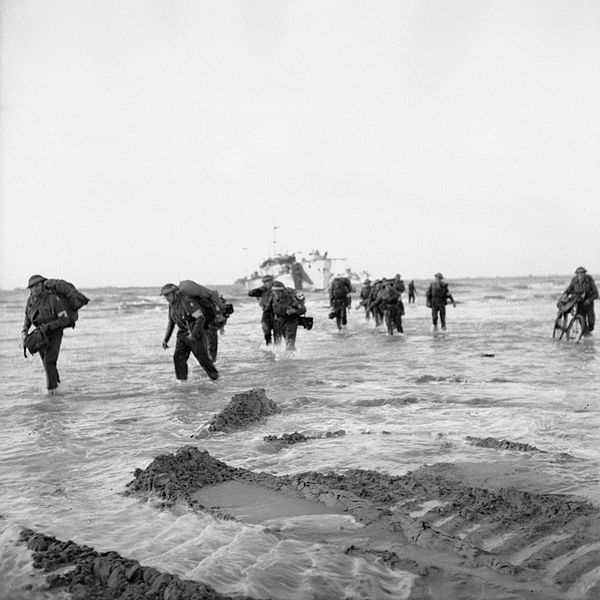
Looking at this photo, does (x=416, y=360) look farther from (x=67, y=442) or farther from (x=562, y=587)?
(x=562, y=587)

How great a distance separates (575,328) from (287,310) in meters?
7.35

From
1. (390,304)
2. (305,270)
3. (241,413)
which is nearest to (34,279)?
(241,413)

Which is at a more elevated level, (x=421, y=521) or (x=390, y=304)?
(x=390, y=304)

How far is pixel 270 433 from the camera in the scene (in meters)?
5.77

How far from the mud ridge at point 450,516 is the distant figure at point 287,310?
8066 mm

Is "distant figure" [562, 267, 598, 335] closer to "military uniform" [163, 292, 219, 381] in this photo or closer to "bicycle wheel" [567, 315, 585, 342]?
"bicycle wheel" [567, 315, 585, 342]

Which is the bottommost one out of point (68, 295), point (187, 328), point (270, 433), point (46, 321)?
point (270, 433)

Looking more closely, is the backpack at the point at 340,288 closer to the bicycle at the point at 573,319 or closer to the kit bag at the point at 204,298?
the bicycle at the point at 573,319

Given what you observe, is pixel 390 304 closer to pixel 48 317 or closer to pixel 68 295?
pixel 68 295

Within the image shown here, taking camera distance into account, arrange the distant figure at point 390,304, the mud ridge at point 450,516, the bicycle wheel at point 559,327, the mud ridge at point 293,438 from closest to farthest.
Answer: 1. the mud ridge at point 450,516
2. the mud ridge at point 293,438
3. the bicycle wheel at point 559,327
4. the distant figure at point 390,304

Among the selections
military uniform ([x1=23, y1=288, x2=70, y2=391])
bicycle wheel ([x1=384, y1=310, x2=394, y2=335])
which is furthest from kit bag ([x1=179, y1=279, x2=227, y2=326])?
bicycle wheel ([x1=384, y1=310, x2=394, y2=335])

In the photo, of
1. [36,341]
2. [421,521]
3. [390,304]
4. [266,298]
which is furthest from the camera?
[390,304]

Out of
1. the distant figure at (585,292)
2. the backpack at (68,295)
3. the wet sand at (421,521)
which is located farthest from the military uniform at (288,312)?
the wet sand at (421,521)

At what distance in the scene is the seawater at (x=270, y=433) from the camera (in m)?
3.02
